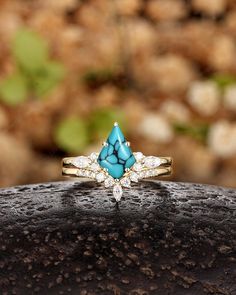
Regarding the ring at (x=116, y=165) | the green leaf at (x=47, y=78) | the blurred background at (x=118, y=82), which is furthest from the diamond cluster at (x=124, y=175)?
the green leaf at (x=47, y=78)

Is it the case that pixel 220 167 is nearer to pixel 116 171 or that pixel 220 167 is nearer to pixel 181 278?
pixel 116 171

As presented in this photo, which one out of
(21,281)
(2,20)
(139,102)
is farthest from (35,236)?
(2,20)

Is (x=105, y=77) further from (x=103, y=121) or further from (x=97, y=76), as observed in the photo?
(x=103, y=121)

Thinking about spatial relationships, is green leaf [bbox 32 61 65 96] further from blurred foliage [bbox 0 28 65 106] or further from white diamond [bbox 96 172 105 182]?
white diamond [bbox 96 172 105 182]

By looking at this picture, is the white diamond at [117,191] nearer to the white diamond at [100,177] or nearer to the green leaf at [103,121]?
the white diamond at [100,177]

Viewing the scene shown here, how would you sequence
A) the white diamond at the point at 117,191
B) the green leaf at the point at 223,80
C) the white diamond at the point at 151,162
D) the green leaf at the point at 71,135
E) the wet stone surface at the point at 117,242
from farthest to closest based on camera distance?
the green leaf at the point at 223,80 → the green leaf at the point at 71,135 → the white diamond at the point at 151,162 → the white diamond at the point at 117,191 → the wet stone surface at the point at 117,242

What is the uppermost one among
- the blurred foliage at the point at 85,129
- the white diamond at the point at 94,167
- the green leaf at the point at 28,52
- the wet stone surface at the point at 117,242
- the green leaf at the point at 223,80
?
the green leaf at the point at 28,52

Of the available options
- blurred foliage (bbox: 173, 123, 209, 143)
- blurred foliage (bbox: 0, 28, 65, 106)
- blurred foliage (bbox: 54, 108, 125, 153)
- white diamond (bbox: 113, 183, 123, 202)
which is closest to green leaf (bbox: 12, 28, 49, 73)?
blurred foliage (bbox: 0, 28, 65, 106)

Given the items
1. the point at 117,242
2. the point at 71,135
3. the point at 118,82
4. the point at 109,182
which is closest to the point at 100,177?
the point at 109,182

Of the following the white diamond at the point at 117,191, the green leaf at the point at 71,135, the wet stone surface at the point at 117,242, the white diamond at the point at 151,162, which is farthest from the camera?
the green leaf at the point at 71,135
